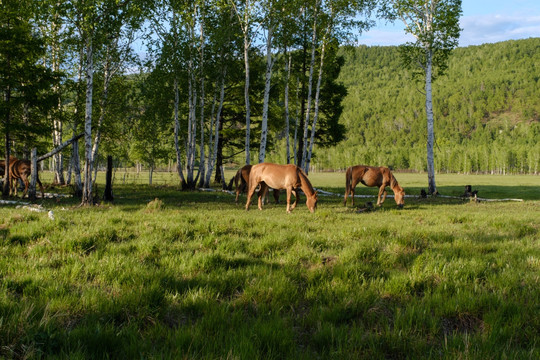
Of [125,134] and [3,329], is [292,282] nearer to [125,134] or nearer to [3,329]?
[3,329]

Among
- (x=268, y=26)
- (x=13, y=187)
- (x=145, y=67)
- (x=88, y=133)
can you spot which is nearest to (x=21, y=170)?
(x=13, y=187)

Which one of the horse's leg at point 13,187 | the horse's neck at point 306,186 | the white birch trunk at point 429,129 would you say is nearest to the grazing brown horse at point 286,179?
the horse's neck at point 306,186

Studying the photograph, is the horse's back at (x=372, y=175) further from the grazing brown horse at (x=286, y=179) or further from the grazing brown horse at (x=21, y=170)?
the grazing brown horse at (x=21, y=170)

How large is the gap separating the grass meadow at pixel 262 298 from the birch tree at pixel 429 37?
22565 mm

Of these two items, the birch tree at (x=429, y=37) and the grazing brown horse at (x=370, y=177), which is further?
the birch tree at (x=429, y=37)

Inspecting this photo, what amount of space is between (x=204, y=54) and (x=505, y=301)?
98.7ft

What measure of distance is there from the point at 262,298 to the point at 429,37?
30548 mm

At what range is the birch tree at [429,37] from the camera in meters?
27.0

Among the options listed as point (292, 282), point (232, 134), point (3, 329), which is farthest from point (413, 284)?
point (232, 134)

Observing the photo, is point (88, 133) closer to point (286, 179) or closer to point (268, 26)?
point (286, 179)

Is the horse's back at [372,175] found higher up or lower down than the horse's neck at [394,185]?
higher up

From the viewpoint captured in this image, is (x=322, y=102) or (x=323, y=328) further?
(x=322, y=102)

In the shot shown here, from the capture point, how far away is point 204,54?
29500 millimetres

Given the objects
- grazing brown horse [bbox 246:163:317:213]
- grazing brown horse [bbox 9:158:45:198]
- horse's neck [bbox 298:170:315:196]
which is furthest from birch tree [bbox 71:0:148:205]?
horse's neck [bbox 298:170:315:196]
